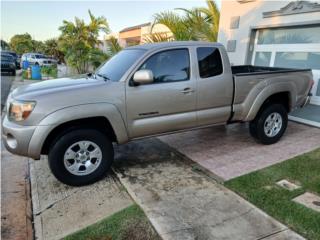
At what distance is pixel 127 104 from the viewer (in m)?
3.89

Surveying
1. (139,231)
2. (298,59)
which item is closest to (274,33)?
(298,59)

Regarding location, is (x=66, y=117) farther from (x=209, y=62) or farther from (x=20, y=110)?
(x=209, y=62)

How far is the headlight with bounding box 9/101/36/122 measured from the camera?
346 centimetres

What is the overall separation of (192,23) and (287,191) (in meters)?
6.94

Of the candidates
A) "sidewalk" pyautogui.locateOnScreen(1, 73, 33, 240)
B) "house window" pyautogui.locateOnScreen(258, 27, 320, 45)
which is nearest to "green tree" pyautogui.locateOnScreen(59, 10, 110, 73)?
"house window" pyautogui.locateOnScreen(258, 27, 320, 45)

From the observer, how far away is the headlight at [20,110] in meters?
3.46

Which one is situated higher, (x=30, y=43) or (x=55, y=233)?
(x=30, y=43)

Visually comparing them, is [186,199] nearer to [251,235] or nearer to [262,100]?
[251,235]

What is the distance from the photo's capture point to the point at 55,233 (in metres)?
3.06

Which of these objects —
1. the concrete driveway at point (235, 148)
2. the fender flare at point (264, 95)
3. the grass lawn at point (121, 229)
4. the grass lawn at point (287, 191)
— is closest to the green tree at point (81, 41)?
the concrete driveway at point (235, 148)

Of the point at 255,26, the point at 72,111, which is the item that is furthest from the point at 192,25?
the point at 72,111

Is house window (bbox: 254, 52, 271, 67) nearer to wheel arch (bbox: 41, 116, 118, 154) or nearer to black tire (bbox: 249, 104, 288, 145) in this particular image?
black tire (bbox: 249, 104, 288, 145)

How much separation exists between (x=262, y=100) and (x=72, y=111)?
330 cm

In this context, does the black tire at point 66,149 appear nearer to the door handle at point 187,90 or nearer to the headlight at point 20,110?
the headlight at point 20,110
